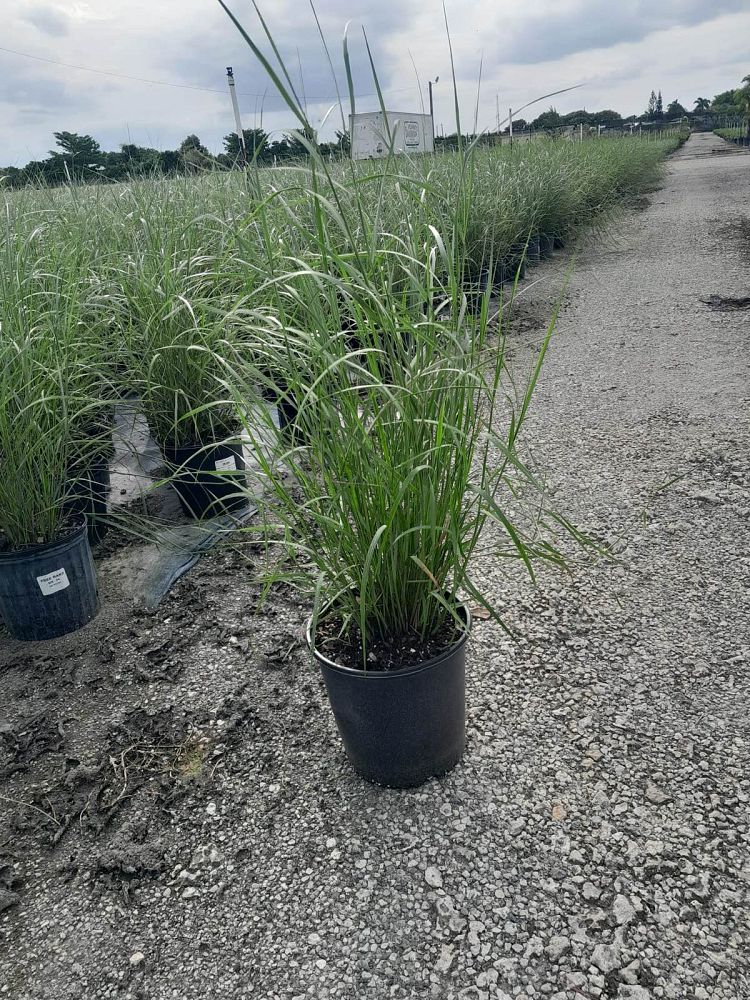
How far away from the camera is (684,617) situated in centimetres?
159

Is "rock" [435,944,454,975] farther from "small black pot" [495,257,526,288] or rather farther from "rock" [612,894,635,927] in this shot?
"small black pot" [495,257,526,288]

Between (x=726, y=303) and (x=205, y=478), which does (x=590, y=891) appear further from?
(x=726, y=303)

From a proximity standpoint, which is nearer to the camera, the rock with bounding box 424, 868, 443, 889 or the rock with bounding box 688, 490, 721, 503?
the rock with bounding box 424, 868, 443, 889

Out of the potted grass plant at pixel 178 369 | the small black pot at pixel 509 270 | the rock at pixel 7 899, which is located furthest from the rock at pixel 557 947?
the small black pot at pixel 509 270

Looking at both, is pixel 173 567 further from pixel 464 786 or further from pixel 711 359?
pixel 711 359

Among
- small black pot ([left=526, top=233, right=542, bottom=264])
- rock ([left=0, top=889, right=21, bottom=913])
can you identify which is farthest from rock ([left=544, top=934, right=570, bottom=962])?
small black pot ([left=526, top=233, right=542, bottom=264])

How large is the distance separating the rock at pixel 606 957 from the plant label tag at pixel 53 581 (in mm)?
1399

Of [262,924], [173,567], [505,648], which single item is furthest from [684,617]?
[173,567]

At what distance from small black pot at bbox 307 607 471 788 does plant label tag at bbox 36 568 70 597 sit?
0.88 m

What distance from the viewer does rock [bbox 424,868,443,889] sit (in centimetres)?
105

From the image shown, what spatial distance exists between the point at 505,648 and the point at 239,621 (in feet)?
2.19

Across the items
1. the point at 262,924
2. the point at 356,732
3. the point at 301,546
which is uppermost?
the point at 301,546

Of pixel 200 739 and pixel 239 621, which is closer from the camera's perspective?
pixel 200 739

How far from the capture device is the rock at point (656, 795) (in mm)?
1151
